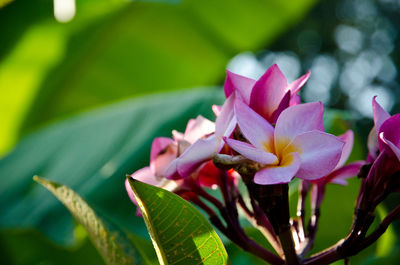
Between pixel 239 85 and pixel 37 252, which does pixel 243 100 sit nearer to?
pixel 239 85

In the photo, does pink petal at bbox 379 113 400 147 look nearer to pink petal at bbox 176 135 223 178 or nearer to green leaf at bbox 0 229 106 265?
pink petal at bbox 176 135 223 178

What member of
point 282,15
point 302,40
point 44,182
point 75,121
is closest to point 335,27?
point 302,40

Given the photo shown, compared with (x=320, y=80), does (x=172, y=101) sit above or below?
above

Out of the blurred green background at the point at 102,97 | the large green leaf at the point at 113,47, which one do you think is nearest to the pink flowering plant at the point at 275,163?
the blurred green background at the point at 102,97

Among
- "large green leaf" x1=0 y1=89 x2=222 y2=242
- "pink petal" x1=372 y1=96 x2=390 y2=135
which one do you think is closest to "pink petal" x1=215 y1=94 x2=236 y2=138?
"pink petal" x1=372 y1=96 x2=390 y2=135

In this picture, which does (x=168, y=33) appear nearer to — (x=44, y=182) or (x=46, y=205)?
(x=46, y=205)

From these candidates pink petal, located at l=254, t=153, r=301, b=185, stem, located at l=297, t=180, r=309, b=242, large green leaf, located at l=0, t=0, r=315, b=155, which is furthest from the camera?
large green leaf, located at l=0, t=0, r=315, b=155
